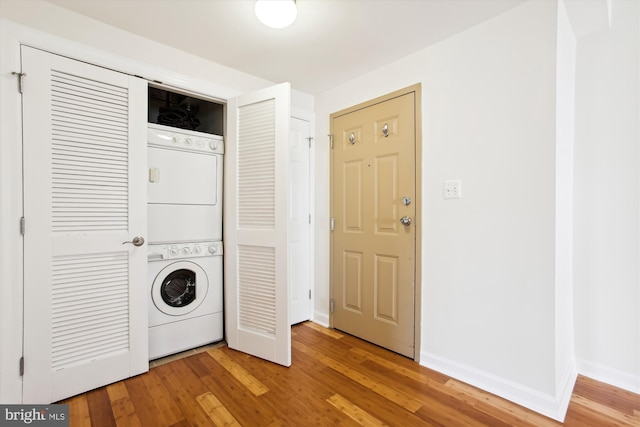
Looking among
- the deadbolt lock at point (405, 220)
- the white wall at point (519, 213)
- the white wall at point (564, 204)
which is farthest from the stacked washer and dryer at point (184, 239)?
the white wall at point (564, 204)

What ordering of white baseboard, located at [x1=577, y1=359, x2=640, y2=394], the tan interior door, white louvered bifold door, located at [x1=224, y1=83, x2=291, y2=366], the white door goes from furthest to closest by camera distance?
the white door, the tan interior door, white louvered bifold door, located at [x1=224, y1=83, x2=291, y2=366], white baseboard, located at [x1=577, y1=359, x2=640, y2=394]

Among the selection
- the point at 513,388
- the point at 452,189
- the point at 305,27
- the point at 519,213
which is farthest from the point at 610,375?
the point at 305,27

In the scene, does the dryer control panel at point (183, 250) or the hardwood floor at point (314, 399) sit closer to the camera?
the hardwood floor at point (314, 399)

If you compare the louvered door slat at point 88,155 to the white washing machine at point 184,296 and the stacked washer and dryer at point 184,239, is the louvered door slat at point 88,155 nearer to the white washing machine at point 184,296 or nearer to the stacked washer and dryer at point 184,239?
the stacked washer and dryer at point 184,239

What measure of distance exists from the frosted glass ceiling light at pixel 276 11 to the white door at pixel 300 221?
1244 millimetres

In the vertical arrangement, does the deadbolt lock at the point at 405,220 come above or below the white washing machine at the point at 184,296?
above

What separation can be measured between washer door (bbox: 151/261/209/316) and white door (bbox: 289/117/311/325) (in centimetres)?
87

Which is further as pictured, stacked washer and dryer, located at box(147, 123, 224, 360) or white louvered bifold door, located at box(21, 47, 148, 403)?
stacked washer and dryer, located at box(147, 123, 224, 360)

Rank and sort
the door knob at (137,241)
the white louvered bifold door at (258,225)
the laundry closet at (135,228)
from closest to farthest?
the laundry closet at (135,228)
the door knob at (137,241)
the white louvered bifold door at (258,225)

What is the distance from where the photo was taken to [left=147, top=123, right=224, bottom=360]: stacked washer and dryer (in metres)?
2.19

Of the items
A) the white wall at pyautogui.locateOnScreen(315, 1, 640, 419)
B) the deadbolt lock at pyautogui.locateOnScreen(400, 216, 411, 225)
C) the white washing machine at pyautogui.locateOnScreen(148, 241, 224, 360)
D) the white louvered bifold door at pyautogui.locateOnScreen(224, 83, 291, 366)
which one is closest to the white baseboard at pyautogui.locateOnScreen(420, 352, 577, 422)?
the white wall at pyautogui.locateOnScreen(315, 1, 640, 419)

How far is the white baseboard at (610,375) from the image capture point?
1.83 meters

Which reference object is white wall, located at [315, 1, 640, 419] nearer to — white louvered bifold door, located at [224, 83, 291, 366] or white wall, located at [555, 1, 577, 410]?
white wall, located at [555, 1, 577, 410]

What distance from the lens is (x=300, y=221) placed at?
2.96 m
